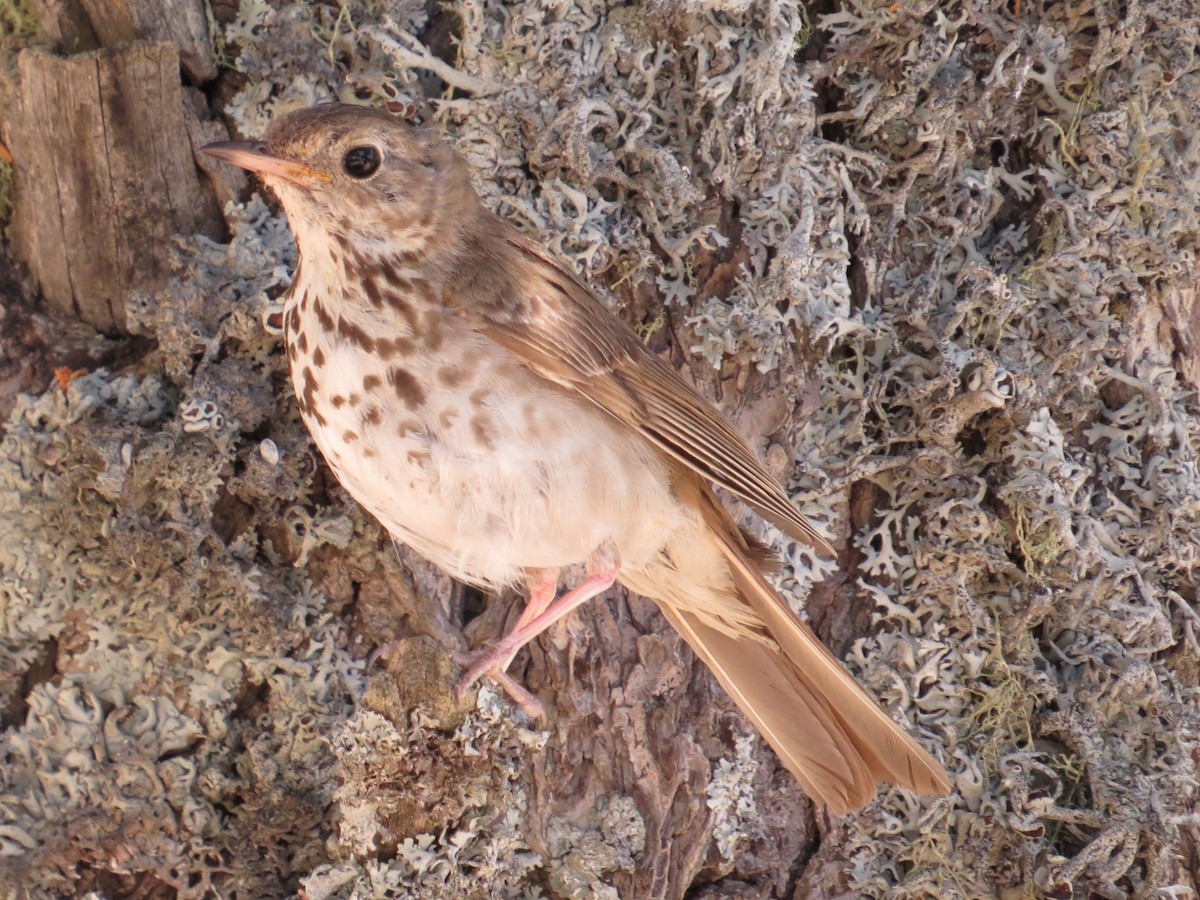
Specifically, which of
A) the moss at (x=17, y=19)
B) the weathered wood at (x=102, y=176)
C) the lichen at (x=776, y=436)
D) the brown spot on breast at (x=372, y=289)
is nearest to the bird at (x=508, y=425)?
the brown spot on breast at (x=372, y=289)

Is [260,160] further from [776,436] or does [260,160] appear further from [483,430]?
[776,436]

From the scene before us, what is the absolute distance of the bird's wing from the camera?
309 cm

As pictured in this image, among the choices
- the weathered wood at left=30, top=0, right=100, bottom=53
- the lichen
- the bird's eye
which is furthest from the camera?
the weathered wood at left=30, top=0, right=100, bottom=53

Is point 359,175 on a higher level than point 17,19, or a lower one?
lower

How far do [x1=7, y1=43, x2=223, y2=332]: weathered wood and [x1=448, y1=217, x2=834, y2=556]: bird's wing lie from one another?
91cm

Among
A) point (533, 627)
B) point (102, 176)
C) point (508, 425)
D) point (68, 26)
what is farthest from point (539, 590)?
point (68, 26)

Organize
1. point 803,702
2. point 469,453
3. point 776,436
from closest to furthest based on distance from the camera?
point 469,453 < point 803,702 < point 776,436

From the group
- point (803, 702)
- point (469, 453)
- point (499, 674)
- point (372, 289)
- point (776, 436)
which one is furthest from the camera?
point (776, 436)

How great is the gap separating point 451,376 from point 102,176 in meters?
1.26

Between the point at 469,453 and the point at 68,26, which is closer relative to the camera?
the point at 469,453

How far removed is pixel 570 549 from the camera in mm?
3180

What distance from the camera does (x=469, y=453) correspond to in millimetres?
2957

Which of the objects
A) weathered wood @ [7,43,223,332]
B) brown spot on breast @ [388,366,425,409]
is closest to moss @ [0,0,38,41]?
weathered wood @ [7,43,223,332]

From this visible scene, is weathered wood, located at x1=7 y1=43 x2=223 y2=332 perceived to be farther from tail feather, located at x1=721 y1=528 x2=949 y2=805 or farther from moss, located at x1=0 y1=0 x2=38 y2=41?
tail feather, located at x1=721 y1=528 x2=949 y2=805
